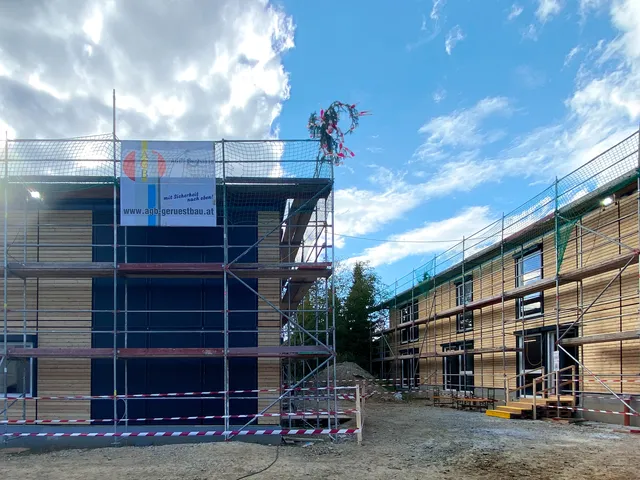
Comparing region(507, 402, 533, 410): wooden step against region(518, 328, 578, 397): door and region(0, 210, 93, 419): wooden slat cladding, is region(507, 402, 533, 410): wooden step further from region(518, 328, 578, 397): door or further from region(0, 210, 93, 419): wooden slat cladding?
region(0, 210, 93, 419): wooden slat cladding

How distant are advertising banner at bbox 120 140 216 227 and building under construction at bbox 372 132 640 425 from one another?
906 cm

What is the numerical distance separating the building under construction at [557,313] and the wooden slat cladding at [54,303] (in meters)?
11.2

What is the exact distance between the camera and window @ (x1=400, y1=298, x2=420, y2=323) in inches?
1123

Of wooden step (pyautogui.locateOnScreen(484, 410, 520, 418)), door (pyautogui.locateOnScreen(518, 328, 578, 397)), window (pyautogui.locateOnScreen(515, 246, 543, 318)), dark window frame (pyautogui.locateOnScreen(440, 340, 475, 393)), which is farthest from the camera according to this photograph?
dark window frame (pyautogui.locateOnScreen(440, 340, 475, 393))

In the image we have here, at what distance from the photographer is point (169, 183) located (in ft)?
38.0

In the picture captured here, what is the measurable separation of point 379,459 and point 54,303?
799cm

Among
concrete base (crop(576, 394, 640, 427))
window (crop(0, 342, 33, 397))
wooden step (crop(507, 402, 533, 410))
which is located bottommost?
wooden step (crop(507, 402, 533, 410))

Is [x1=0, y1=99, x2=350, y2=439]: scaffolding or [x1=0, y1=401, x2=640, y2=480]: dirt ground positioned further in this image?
[x1=0, y1=99, x2=350, y2=439]: scaffolding

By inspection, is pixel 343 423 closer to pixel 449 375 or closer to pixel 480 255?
pixel 480 255

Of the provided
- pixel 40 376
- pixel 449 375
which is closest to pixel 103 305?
pixel 40 376

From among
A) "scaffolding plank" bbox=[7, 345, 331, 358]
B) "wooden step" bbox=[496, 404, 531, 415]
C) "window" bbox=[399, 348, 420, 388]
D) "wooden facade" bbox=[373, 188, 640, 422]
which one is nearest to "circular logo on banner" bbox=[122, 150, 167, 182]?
"scaffolding plank" bbox=[7, 345, 331, 358]

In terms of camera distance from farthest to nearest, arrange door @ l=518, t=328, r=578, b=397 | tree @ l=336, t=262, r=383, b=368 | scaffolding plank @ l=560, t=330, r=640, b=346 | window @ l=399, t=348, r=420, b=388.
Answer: tree @ l=336, t=262, r=383, b=368
window @ l=399, t=348, r=420, b=388
door @ l=518, t=328, r=578, b=397
scaffolding plank @ l=560, t=330, r=640, b=346

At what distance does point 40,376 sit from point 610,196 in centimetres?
1384

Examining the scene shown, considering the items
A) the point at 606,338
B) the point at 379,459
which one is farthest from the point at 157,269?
the point at 606,338
